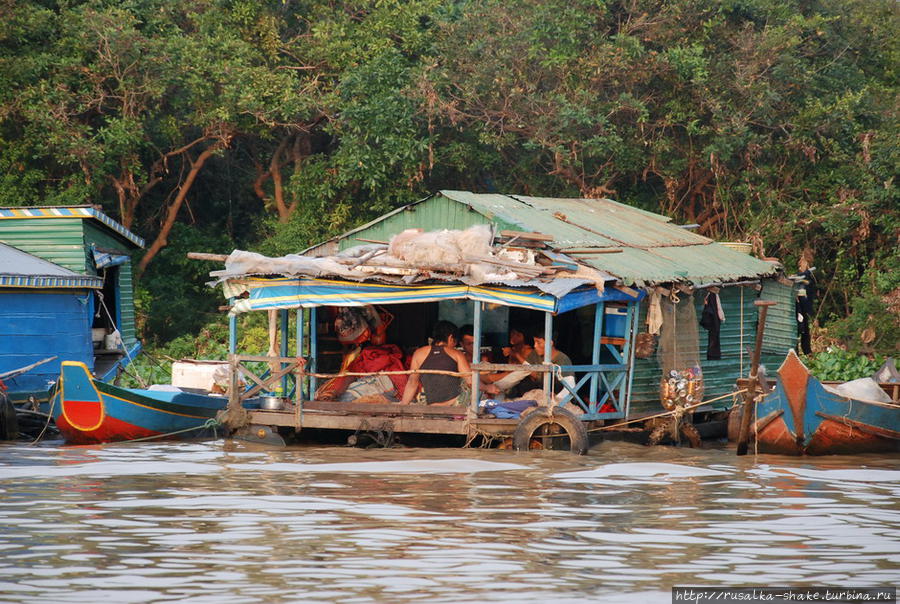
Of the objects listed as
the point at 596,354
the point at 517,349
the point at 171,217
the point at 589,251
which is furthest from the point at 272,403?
the point at 171,217

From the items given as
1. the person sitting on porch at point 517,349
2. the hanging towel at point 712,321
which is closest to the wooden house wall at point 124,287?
the person sitting on porch at point 517,349

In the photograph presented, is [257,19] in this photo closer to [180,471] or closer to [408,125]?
[408,125]

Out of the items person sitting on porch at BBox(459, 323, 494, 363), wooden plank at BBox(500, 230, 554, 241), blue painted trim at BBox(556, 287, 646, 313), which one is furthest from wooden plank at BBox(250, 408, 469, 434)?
wooden plank at BBox(500, 230, 554, 241)

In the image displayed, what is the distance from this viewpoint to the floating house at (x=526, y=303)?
49.2 feet

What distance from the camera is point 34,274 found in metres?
18.0

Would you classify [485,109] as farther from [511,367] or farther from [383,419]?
[511,367]

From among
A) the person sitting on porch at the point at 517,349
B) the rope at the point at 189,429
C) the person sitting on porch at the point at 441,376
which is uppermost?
the person sitting on porch at the point at 517,349

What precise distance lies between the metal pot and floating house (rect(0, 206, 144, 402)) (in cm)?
362

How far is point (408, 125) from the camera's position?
2595 cm

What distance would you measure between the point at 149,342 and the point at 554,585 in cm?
2081

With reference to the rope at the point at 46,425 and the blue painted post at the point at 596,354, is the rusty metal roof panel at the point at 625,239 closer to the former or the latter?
the blue painted post at the point at 596,354

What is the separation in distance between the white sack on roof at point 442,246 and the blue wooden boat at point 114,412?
Result: 12.1 ft

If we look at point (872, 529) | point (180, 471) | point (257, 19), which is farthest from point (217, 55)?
point (872, 529)

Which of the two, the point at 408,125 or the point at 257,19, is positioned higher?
the point at 257,19
